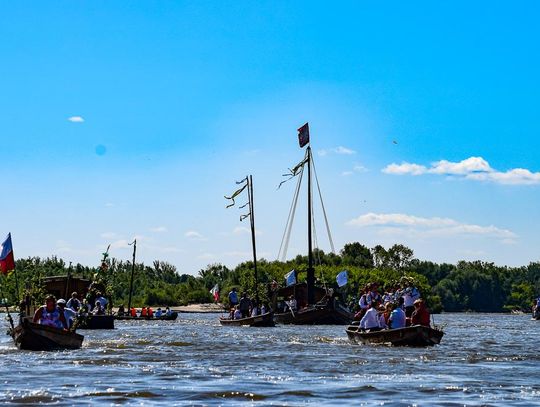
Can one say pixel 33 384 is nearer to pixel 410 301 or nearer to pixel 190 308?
pixel 410 301

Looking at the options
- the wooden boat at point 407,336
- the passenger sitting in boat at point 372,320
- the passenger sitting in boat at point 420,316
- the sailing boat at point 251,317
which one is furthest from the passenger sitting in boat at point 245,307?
the passenger sitting in boat at point 420,316

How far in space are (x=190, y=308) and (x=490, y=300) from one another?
6720 cm

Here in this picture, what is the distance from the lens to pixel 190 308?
133 m

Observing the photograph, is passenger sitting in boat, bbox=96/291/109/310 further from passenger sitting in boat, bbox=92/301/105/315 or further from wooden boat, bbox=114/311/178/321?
wooden boat, bbox=114/311/178/321

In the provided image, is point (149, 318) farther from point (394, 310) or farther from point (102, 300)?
point (394, 310)

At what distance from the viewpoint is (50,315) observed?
2752cm

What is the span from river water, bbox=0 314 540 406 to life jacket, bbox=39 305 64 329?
1.13m

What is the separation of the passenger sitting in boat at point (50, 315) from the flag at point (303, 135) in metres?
44.3

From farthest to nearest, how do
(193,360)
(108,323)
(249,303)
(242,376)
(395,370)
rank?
(249,303) → (108,323) → (193,360) → (395,370) → (242,376)

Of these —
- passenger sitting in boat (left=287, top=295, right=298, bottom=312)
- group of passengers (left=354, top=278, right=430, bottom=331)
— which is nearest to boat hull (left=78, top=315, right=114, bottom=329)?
passenger sitting in boat (left=287, top=295, right=298, bottom=312)

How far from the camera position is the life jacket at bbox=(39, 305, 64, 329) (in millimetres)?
27500

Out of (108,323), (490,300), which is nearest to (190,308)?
(490,300)

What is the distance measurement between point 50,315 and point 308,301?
36737mm

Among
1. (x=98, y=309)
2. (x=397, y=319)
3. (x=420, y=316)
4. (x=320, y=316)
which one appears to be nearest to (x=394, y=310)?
(x=397, y=319)
